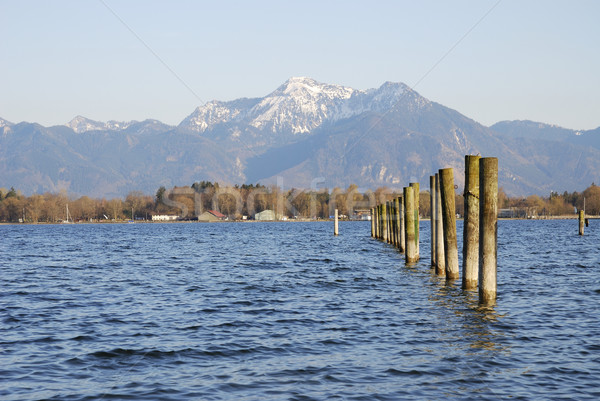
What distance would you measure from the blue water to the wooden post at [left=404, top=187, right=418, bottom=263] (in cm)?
604

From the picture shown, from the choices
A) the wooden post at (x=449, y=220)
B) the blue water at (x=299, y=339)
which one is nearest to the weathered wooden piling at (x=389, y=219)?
the blue water at (x=299, y=339)

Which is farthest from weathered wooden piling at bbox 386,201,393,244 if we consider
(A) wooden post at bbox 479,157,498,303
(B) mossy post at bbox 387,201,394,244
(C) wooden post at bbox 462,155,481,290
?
(A) wooden post at bbox 479,157,498,303

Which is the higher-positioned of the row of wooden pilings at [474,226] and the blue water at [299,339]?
the row of wooden pilings at [474,226]

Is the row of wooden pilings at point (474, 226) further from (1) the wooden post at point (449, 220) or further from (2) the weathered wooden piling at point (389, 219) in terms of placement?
(2) the weathered wooden piling at point (389, 219)

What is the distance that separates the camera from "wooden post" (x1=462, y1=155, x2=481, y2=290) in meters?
21.7

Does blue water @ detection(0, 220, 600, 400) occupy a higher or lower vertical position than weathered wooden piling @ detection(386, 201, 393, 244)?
lower

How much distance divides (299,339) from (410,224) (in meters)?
20.2

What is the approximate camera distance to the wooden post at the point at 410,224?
36.2 m

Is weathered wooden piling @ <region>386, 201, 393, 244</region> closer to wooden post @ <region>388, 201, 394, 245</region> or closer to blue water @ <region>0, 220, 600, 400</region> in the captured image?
wooden post @ <region>388, 201, 394, 245</region>

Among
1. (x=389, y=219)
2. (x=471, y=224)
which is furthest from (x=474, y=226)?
(x=389, y=219)

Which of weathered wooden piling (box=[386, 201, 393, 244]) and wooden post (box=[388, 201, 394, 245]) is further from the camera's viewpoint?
weathered wooden piling (box=[386, 201, 393, 244])

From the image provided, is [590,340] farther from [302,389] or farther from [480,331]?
[302,389]

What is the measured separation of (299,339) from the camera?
16719 millimetres

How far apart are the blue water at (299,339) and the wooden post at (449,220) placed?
2.85 ft
